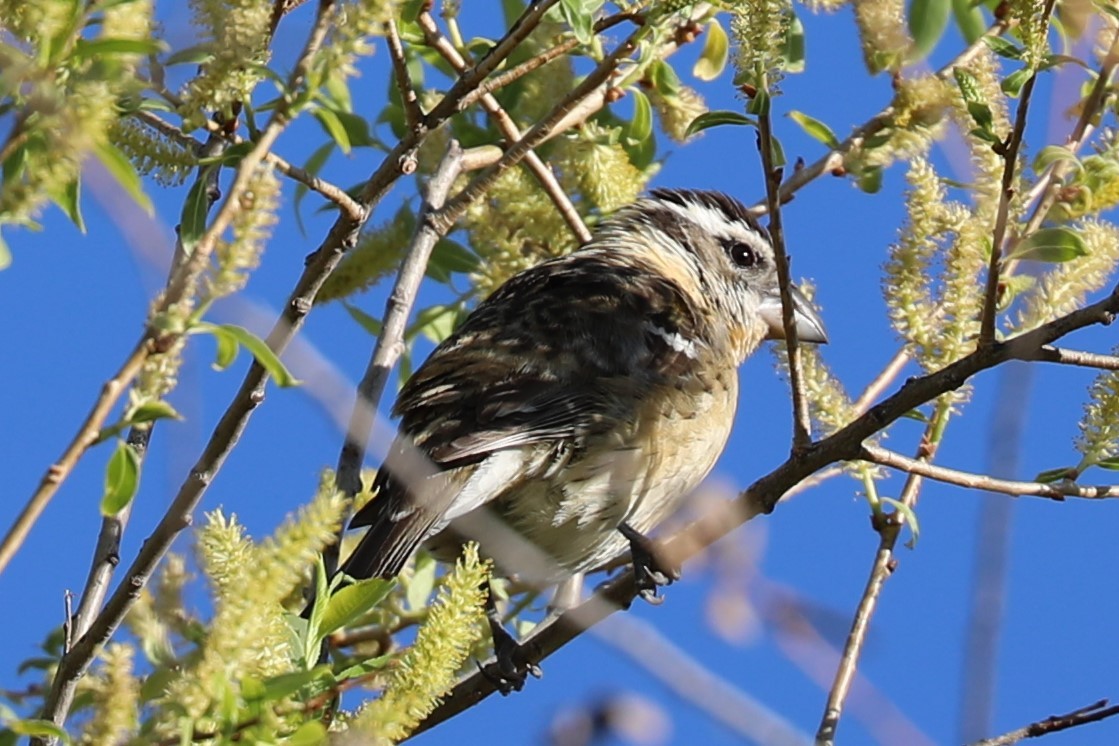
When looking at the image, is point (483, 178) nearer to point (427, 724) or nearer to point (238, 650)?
point (427, 724)

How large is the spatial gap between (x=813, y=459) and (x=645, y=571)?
3.31ft

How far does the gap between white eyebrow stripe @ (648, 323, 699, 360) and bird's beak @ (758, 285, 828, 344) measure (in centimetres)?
31

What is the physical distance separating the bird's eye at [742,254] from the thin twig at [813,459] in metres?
2.10

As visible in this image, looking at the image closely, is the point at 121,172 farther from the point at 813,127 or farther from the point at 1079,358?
the point at 813,127

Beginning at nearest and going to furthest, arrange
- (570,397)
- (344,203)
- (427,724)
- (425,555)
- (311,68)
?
(311,68), (344,203), (427,724), (570,397), (425,555)

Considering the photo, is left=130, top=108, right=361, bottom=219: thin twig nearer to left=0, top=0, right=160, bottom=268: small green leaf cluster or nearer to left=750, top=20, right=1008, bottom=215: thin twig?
left=0, top=0, right=160, bottom=268: small green leaf cluster

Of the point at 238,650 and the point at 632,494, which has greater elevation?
the point at 632,494

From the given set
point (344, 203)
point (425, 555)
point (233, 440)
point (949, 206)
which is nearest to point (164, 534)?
point (233, 440)

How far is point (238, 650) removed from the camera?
191 cm

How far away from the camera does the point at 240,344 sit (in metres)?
2.21

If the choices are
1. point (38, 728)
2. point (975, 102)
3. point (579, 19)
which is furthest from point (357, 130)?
point (38, 728)

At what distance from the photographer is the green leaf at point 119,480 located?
2355mm

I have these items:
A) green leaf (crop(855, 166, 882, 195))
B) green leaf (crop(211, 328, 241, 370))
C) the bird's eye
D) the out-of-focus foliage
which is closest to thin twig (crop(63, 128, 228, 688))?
the out-of-focus foliage

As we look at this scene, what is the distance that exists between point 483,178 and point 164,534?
Result: 1.60 m
